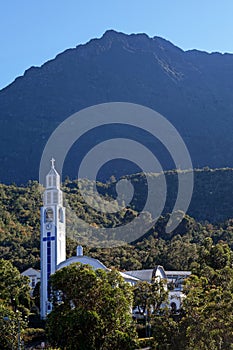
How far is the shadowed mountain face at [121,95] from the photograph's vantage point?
425 ft

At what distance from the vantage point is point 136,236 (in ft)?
Answer: 253

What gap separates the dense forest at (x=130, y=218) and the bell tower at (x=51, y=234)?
13228 millimetres

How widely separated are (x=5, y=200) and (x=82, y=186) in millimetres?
18432

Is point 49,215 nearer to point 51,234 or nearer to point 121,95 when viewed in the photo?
point 51,234

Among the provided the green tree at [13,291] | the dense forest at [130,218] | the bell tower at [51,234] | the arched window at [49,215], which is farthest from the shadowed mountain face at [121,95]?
the green tree at [13,291]

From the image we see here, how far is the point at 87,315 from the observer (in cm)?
2884

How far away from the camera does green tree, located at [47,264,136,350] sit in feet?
94.6

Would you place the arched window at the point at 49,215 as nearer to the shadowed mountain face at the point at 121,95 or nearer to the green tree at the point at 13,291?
the green tree at the point at 13,291

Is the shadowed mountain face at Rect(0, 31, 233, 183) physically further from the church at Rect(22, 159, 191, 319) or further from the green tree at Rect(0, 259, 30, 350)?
the green tree at Rect(0, 259, 30, 350)

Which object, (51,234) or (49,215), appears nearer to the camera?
(51,234)

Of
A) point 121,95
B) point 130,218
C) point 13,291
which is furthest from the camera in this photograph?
point 121,95

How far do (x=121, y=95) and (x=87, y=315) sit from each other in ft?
428

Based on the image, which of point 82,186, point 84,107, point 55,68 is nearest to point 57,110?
point 84,107

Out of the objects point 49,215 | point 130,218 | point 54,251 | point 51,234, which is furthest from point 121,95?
point 54,251
